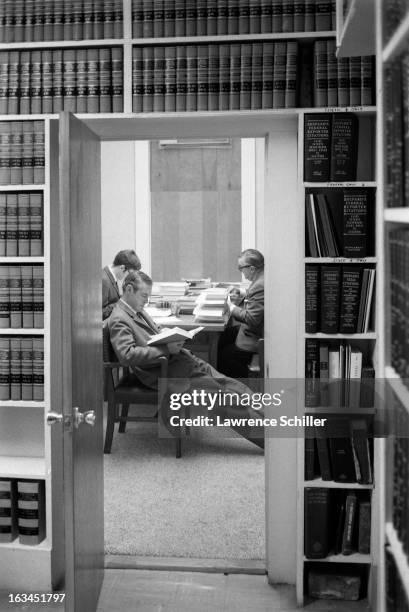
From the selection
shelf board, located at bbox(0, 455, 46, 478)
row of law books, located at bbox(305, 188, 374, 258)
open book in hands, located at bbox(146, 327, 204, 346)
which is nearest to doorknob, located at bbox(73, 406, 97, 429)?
shelf board, located at bbox(0, 455, 46, 478)

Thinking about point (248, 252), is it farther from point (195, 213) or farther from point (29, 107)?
point (29, 107)

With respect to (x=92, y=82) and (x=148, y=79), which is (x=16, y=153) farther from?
(x=148, y=79)

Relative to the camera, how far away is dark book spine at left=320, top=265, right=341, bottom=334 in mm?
3008

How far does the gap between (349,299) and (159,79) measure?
1183 mm

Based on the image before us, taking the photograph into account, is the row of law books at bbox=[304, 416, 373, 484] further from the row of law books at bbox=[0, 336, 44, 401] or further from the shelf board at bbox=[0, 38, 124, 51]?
the shelf board at bbox=[0, 38, 124, 51]

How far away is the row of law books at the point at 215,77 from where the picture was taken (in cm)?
297

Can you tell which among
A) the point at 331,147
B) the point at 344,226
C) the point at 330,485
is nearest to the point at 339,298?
the point at 344,226

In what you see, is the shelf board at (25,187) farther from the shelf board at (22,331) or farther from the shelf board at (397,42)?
the shelf board at (397,42)

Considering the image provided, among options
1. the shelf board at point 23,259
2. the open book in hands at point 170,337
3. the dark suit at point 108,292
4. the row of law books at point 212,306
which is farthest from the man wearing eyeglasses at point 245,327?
the shelf board at point 23,259

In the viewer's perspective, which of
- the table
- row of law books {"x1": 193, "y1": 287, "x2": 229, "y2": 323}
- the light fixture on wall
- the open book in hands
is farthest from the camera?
the light fixture on wall

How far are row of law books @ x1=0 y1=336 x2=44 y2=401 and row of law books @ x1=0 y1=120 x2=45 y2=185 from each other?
0.68m

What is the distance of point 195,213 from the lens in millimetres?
7965

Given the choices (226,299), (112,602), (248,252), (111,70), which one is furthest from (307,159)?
(226,299)

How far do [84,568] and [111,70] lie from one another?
1999 mm
